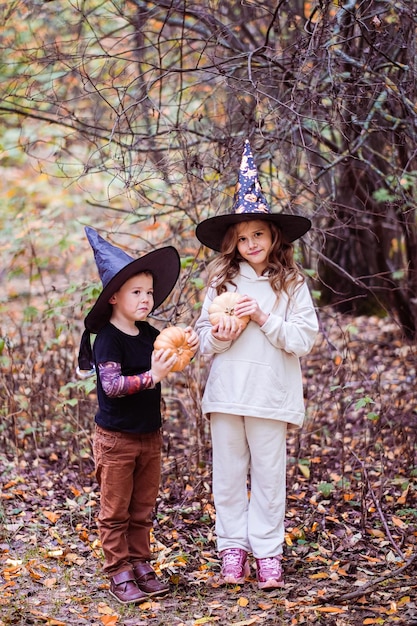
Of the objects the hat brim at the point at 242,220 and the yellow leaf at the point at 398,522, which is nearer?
the hat brim at the point at 242,220

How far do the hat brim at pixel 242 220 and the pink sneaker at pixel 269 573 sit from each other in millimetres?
1656

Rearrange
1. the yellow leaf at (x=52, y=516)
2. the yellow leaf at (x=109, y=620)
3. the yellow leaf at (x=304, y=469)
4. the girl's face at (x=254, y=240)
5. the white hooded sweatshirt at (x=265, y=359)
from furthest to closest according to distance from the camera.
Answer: the yellow leaf at (x=304, y=469), the yellow leaf at (x=52, y=516), the girl's face at (x=254, y=240), the white hooded sweatshirt at (x=265, y=359), the yellow leaf at (x=109, y=620)

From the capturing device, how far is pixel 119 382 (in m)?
3.44

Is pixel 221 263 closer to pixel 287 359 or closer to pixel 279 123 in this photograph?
pixel 287 359

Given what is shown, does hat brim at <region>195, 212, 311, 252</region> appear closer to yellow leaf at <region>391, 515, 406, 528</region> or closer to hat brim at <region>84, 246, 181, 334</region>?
hat brim at <region>84, 246, 181, 334</region>

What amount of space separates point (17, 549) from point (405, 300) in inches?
172

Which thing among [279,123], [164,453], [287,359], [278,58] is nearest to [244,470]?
[287,359]

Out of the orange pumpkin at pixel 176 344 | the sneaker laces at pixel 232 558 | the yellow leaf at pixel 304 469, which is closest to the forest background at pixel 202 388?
the yellow leaf at pixel 304 469

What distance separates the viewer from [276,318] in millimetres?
3645

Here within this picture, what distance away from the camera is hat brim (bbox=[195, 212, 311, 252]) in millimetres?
3721

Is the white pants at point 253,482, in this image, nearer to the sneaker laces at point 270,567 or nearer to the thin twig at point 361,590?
the sneaker laces at point 270,567

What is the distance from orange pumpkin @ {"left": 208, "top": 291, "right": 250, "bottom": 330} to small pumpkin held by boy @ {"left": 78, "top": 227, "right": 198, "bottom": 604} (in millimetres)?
135

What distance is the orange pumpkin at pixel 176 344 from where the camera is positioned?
3447 mm

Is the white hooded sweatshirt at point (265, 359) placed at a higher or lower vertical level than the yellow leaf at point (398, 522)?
higher
